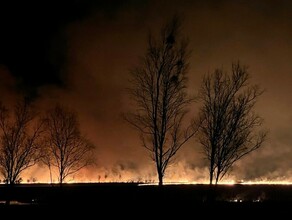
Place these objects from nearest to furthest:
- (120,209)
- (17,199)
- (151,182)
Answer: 1. (120,209)
2. (17,199)
3. (151,182)

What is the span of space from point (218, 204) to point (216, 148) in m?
4.48

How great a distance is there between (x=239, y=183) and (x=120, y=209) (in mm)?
19103

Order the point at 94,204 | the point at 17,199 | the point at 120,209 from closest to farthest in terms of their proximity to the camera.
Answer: the point at 120,209, the point at 94,204, the point at 17,199

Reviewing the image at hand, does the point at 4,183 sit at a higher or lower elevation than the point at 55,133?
lower

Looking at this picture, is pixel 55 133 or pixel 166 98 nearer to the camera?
pixel 166 98

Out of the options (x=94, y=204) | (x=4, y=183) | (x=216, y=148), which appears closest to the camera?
(x=94, y=204)

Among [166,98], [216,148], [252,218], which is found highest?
[166,98]

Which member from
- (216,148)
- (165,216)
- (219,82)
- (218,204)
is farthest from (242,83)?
(165,216)

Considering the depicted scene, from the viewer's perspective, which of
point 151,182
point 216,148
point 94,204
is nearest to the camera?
point 94,204

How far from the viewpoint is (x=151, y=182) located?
42906 millimetres

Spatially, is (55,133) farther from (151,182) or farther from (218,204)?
(218,204)

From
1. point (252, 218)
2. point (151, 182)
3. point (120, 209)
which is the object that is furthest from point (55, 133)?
point (252, 218)

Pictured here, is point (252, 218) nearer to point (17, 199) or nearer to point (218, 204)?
point (218, 204)

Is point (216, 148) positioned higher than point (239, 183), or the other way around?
point (216, 148)
